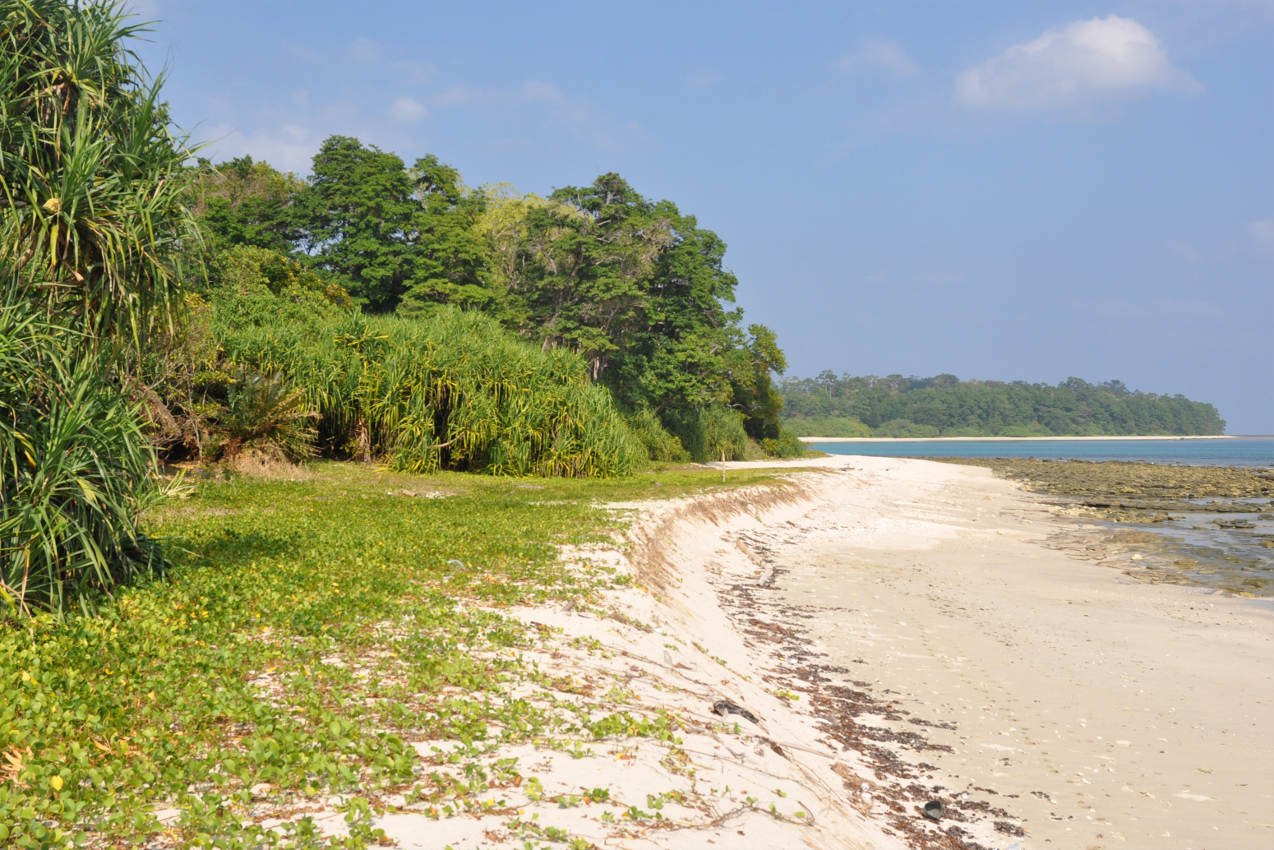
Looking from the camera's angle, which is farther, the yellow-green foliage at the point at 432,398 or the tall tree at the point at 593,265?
the tall tree at the point at 593,265

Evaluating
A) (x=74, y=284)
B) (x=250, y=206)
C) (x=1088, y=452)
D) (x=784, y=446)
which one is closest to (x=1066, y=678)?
(x=74, y=284)

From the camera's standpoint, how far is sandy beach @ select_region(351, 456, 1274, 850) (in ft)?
17.7

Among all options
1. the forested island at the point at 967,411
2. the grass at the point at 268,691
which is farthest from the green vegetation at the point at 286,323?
the forested island at the point at 967,411

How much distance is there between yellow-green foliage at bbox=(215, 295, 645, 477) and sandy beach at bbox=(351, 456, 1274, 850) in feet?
31.3

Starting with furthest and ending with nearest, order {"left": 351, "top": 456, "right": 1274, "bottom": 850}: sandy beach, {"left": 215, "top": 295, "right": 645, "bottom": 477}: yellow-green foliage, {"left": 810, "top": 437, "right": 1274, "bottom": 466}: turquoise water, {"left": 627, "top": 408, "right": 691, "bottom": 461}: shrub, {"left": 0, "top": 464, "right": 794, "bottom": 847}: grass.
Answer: {"left": 810, "top": 437, "right": 1274, "bottom": 466}: turquoise water
{"left": 627, "top": 408, "right": 691, "bottom": 461}: shrub
{"left": 215, "top": 295, "right": 645, "bottom": 477}: yellow-green foliage
{"left": 351, "top": 456, "right": 1274, "bottom": 850}: sandy beach
{"left": 0, "top": 464, "right": 794, "bottom": 847}: grass

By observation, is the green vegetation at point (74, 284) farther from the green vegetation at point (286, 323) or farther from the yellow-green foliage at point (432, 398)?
the yellow-green foliage at point (432, 398)

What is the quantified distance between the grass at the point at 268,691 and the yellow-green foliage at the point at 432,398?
40.7 ft

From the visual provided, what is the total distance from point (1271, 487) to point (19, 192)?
192 feet

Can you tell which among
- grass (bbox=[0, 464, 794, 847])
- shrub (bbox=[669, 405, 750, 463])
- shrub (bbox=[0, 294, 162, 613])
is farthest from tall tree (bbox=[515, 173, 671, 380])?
shrub (bbox=[0, 294, 162, 613])

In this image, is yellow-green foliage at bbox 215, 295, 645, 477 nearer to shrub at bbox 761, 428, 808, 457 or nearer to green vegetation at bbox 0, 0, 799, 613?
green vegetation at bbox 0, 0, 799, 613

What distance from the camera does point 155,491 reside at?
8453 mm

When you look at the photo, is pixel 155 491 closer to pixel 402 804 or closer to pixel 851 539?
pixel 402 804

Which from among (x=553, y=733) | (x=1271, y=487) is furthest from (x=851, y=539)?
(x=1271, y=487)

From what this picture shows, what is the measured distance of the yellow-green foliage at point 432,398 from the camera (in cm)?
2414
